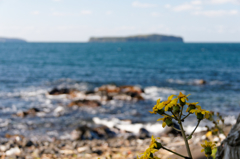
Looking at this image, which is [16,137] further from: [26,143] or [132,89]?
[132,89]

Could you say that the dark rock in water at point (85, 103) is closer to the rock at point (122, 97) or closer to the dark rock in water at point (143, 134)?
the rock at point (122, 97)

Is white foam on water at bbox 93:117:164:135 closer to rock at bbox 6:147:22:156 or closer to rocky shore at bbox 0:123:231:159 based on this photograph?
rocky shore at bbox 0:123:231:159

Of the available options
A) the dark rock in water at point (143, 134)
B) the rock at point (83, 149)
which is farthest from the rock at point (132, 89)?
the rock at point (83, 149)

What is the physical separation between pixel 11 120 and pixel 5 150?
4.26 m

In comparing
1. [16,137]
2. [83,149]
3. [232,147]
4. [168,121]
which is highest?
[168,121]

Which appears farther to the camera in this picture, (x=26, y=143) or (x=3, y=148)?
(x=26, y=143)

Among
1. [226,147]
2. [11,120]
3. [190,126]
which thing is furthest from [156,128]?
[226,147]

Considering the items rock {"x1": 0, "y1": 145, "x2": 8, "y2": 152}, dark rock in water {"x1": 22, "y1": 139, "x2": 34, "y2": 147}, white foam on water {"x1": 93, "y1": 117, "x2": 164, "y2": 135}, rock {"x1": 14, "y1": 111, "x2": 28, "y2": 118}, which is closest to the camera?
rock {"x1": 0, "y1": 145, "x2": 8, "y2": 152}

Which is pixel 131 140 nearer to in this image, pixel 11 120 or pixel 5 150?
pixel 5 150

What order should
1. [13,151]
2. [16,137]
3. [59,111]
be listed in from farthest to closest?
[59,111]
[16,137]
[13,151]

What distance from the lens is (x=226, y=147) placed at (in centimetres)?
211

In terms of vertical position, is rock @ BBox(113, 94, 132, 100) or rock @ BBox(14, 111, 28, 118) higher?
rock @ BBox(113, 94, 132, 100)

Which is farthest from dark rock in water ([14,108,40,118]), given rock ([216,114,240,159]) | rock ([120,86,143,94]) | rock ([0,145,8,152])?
rock ([216,114,240,159])

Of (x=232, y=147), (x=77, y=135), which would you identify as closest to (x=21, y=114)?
(x=77, y=135)
